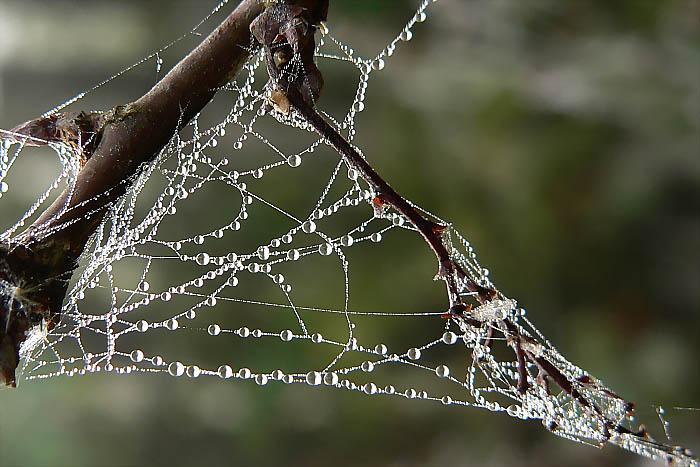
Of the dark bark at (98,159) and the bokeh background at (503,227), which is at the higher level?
the bokeh background at (503,227)

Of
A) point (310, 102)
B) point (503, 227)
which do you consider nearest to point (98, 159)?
point (310, 102)

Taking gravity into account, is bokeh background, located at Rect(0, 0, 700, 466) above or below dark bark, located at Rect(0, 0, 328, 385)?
above

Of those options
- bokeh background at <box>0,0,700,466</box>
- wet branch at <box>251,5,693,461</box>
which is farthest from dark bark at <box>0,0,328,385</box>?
bokeh background at <box>0,0,700,466</box>

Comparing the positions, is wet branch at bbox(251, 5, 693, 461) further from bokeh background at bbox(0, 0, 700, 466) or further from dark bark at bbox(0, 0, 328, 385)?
bokeh background at bbox(0, 0, 700, 466)

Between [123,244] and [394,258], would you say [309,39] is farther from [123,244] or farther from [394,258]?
[394,258]

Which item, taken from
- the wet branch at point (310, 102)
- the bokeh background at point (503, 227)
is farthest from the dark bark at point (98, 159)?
the bokeh background at point (503, 227)

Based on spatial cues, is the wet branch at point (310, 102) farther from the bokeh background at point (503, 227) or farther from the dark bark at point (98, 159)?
the bokeh background at point (503, 227)

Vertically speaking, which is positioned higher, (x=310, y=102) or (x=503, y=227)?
(x=503, y=227)

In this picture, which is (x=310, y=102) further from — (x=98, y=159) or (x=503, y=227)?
(x=503, y=227)
